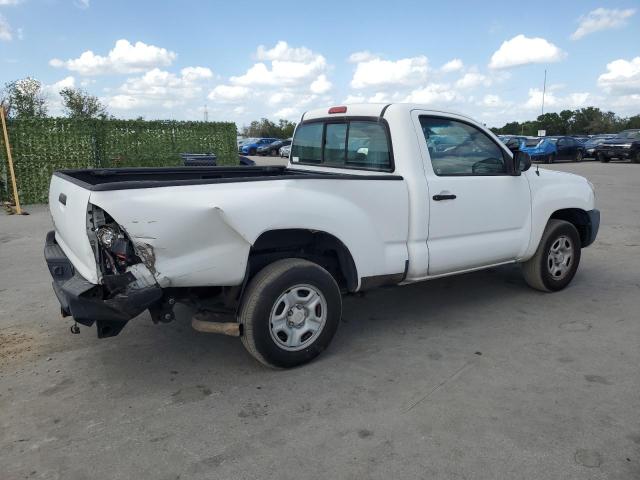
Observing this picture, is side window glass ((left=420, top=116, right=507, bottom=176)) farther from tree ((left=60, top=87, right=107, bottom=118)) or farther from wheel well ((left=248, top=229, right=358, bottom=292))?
tree ((left=60, top=87, right=107, bottom=118))

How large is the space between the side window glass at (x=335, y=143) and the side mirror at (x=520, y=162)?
1.57m

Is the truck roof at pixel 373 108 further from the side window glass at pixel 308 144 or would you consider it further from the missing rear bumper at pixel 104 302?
the missing rear bumper at pixel 104 302

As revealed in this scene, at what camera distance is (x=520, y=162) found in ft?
15.7

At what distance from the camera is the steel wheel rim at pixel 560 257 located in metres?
5.38

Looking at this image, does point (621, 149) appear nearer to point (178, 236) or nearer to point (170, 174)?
point (170, 174)

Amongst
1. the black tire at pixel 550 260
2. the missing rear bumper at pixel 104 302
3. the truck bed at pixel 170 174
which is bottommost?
the black tire at pixel 550 260

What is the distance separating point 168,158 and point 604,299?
1227 cm

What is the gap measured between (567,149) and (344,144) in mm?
26699

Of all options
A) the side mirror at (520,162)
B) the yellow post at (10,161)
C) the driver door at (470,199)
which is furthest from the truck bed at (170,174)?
the yellow post at (10,161)

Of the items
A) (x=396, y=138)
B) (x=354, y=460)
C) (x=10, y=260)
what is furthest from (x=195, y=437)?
(x=10, y=260)

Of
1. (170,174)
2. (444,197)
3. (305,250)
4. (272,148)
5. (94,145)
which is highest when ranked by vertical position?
(94,145)

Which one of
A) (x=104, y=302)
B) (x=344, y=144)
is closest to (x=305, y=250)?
(x=344, y=144)

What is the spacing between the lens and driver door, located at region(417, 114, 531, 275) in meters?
4.26

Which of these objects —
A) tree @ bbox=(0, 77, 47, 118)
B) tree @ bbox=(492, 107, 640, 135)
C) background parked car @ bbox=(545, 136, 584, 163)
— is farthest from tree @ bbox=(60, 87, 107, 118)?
tree @ bbox=(492, 107, 640, 135)
